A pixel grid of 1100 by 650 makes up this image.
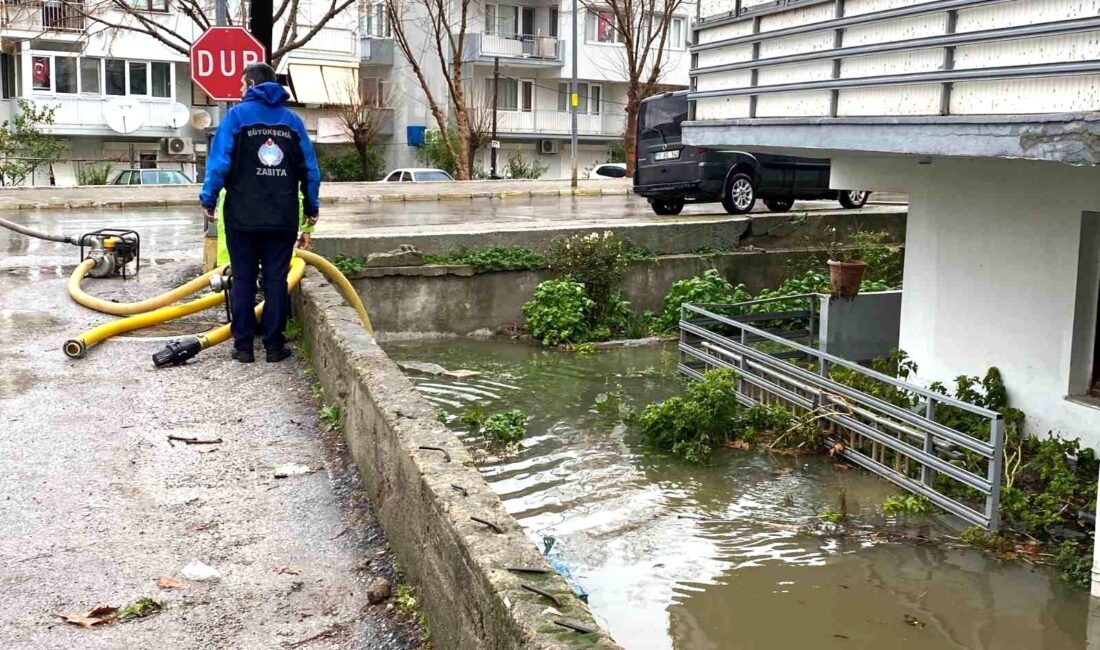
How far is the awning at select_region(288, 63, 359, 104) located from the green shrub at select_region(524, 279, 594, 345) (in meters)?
30.5

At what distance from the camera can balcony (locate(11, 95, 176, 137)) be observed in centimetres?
3922

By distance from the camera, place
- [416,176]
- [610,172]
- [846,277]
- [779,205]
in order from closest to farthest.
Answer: [846,277] → [779,205] → [416,176] → [610,172]

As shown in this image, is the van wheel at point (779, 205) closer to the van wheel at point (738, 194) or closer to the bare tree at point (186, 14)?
the van wheel at point (738, 194)

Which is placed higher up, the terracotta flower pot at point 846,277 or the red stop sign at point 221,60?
the red stop sign at point 221,60

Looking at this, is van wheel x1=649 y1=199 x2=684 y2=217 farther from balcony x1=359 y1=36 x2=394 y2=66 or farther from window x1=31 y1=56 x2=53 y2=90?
balcony x1=359 y1=36 x2=394 y2=66

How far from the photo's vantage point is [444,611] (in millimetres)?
4031

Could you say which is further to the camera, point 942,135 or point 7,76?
point 7,76

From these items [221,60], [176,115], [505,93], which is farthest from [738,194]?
[505,93]

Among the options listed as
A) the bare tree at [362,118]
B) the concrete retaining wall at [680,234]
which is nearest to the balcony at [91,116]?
the bare tree at [362,118]

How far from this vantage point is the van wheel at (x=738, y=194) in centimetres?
1931

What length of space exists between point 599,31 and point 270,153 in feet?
137

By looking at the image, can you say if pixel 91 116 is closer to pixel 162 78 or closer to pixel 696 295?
pixel 162 78

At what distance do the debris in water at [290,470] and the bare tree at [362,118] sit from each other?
38867 mm

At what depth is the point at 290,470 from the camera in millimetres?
6156
